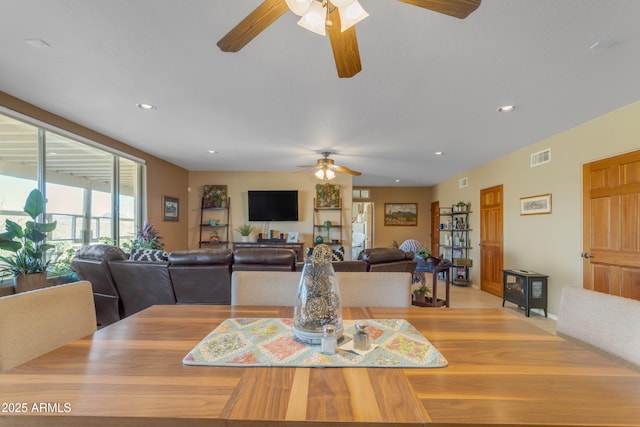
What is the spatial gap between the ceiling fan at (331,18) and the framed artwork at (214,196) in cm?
557

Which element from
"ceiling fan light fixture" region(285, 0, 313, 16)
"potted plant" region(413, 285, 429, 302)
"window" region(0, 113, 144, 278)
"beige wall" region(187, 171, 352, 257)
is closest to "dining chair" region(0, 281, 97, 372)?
"ceiling fan light fixture" region(285, 0, 313, 16)

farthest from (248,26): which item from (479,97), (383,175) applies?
(383,175)

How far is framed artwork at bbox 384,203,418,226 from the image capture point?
8.98m

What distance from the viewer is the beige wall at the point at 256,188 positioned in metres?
6.79

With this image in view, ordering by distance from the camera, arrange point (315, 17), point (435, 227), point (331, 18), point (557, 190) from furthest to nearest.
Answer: point (435, 227), point (557, 190), point (331, 18), point (315, 17)

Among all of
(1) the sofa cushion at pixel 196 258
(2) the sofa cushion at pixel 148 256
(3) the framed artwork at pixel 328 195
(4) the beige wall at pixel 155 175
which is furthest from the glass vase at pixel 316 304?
(3) the framed artwork at pixel 328 195

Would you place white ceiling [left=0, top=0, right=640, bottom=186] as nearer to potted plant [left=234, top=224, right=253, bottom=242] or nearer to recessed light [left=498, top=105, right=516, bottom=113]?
recessed light [left=498, top=105, right=516, bottom=113]

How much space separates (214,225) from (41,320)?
5.84 meters

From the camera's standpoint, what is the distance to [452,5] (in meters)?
1.21

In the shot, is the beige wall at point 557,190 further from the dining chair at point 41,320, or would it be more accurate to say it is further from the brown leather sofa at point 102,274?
the brown leather sofa at point 102,274

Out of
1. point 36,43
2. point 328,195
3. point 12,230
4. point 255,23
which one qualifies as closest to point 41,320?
point 255,23

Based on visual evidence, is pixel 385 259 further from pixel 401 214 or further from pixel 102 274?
pixel 401 214

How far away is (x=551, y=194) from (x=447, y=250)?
331 centimetres

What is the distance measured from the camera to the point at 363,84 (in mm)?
2570
